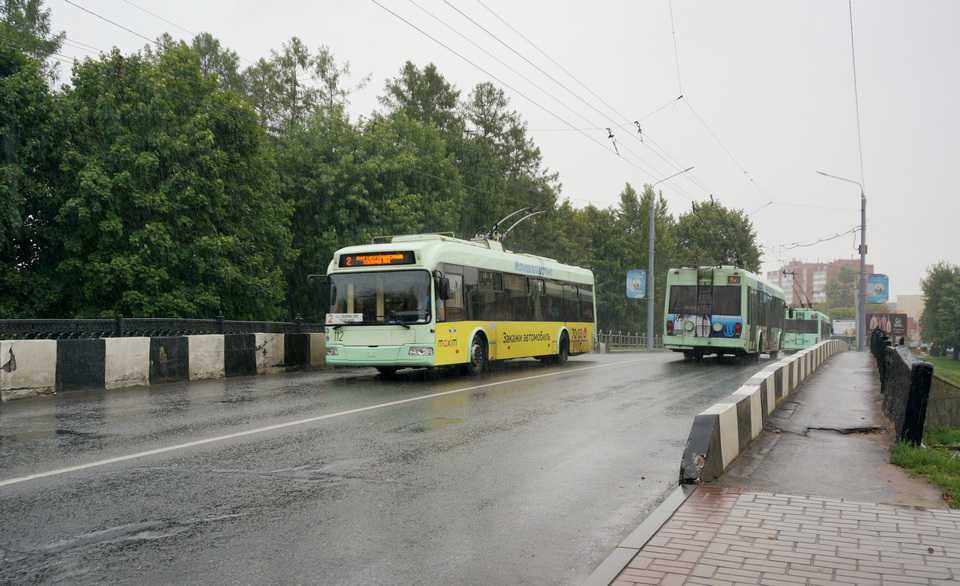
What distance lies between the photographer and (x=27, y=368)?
13.0 metres

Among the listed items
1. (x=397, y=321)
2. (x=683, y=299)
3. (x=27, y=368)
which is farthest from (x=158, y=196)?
(x=683, y=299)

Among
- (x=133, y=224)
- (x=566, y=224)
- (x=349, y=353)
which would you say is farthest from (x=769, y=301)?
(x=566, y=224)

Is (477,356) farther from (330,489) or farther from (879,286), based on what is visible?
(879,286)

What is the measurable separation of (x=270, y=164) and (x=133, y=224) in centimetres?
917

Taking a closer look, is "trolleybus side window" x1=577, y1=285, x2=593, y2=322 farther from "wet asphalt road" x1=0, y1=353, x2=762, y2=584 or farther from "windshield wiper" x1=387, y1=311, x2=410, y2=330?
"wet asphalt road" x1=0, y1=353, x2=762, y2=584

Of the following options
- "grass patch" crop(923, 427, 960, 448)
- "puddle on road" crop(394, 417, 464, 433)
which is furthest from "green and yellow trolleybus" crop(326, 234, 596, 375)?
"grass patch" crop(923, 427, 960, 448)

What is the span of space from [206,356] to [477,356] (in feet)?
18.7

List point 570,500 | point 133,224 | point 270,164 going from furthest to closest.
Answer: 1. point 270,164
2. point 133,224
3. point 570,500

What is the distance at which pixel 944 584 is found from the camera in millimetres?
4258

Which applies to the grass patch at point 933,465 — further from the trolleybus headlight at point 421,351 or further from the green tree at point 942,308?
the green tree at point 942,308

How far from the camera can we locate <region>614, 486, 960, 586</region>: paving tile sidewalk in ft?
14.3

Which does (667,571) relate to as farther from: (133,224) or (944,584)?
(133,224)

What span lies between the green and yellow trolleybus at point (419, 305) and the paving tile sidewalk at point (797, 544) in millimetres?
10619

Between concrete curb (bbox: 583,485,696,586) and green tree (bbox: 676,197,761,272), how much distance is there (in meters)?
81.5
